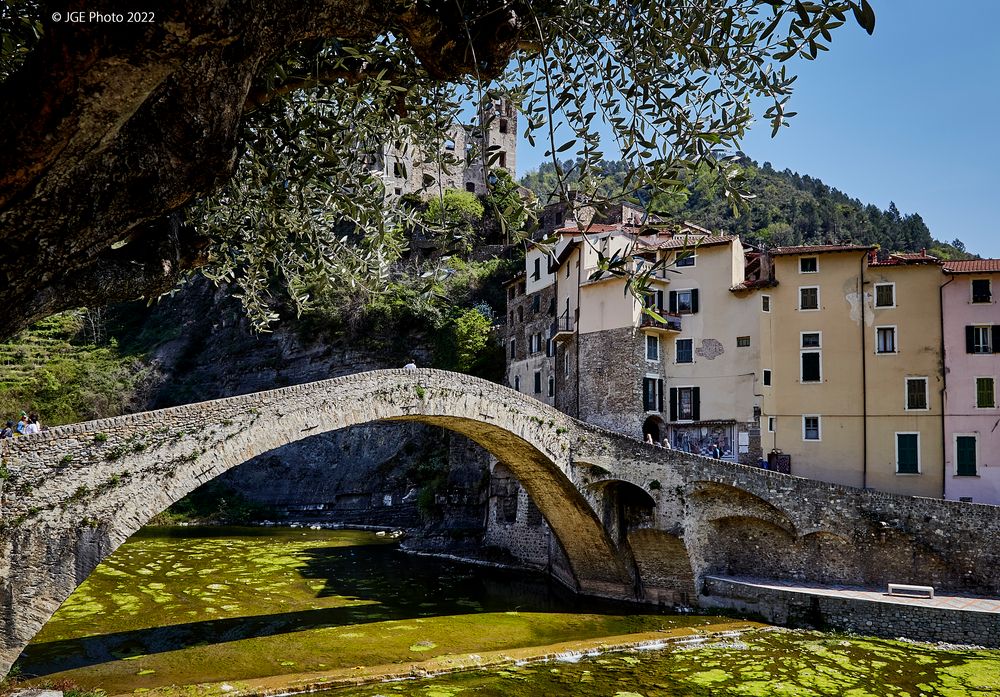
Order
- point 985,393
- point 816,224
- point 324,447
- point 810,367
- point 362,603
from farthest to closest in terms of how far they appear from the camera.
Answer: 1. point 816,224
2. point 324,447
3. point 810,367
4. point 985,393
5. point 362,603

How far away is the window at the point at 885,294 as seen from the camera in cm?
2327

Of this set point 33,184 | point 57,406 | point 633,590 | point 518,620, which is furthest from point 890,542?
point 57,406

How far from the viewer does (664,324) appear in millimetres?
25156

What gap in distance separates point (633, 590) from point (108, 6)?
19512 mm

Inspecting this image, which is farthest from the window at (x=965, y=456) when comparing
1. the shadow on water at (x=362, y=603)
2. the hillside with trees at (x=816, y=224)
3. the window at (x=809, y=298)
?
the hillside with trees at (x=816, y=224)

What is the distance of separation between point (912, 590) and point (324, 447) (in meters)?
29.0

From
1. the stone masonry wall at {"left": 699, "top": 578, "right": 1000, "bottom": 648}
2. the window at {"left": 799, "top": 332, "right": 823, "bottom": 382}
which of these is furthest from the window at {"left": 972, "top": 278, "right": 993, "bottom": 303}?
the stone masonry wall at {"left": 699, "top": 578, "right": 1000, "bottom": 648}

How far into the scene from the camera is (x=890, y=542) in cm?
1833

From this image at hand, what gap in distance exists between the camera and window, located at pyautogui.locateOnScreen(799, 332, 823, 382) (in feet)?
78.2

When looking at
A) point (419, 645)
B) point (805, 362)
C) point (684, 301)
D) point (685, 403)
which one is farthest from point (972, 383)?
point (419, 645)

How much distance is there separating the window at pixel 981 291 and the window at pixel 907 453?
13.6 ft

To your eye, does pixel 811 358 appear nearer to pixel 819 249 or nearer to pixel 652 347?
pixel 819 249

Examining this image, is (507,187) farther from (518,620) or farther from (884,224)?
(884,224)

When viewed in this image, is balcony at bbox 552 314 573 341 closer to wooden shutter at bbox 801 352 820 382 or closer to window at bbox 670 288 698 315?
window at bbox 670 288 698 315
